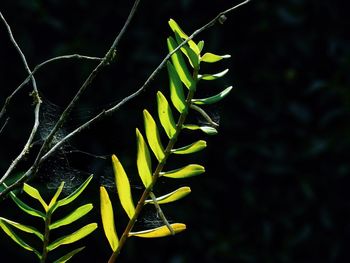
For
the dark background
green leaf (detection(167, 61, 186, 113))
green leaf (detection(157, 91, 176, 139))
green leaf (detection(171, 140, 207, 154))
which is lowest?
the dark background

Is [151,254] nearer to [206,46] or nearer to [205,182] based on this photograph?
[205,182]

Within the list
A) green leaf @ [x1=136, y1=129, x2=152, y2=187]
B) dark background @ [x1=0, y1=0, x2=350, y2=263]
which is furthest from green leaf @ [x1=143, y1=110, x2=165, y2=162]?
dark background @ [x1=0, y1=0, x2=350, y2=263]

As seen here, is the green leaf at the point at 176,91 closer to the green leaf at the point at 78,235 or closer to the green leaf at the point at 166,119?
the green leaf at the point at 166,119

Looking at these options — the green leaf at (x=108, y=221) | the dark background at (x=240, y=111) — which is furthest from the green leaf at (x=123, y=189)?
the dark background at (x=240, y=111)

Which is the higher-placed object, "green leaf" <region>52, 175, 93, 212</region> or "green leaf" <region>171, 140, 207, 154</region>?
"green leaf" <region>52, 175, 93, 212</region>

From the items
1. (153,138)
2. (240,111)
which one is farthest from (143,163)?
(240,111)

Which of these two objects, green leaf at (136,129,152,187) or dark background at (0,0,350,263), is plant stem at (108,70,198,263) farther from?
dark background at (0,0,350,263)
